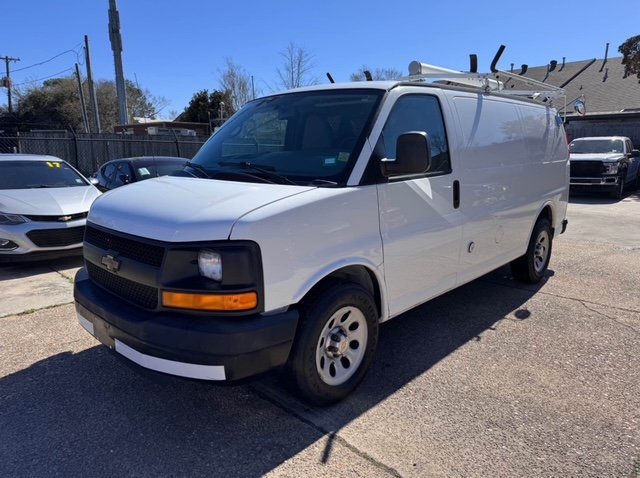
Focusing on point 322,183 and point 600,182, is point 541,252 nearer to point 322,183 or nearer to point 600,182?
point 322,183

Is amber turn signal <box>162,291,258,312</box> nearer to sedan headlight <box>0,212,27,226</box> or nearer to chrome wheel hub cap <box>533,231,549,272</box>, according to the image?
chrome wheel hub cap <box>533,231,549,272</box>

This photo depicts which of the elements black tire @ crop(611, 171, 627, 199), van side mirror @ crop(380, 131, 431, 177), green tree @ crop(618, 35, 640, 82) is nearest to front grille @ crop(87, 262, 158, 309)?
van side mirror @ crop(380, 131, 431, 177)

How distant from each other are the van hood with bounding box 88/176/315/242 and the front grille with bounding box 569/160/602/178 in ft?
48.0

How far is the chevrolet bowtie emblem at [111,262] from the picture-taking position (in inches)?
120

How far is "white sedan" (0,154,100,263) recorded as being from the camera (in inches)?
261

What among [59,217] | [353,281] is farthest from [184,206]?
[59,217]

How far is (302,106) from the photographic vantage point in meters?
3.88

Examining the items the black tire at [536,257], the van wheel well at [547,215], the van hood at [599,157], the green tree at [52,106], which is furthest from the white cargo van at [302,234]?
the green tree at [52,106]

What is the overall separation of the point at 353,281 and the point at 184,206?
1207 mm

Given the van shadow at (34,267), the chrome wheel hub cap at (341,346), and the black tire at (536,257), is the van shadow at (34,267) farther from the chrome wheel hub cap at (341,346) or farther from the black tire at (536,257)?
the black tire at (536,257)

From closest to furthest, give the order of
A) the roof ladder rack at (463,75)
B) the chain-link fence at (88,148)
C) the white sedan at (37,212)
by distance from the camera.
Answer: the roof ladder rack at (463,75) < the white sedan at (37,212) < the chain-link fence at (88,148)

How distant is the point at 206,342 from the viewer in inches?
102

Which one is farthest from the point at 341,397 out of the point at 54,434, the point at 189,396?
the point at 54,434

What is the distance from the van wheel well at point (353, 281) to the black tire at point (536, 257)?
2.93 m
